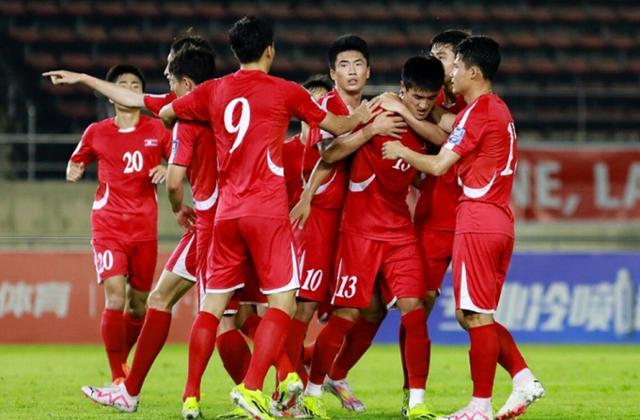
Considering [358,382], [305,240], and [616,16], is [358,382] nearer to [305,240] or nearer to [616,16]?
[305,240]

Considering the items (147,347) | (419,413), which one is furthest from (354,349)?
(147,347)

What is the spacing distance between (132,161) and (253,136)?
9.68ft

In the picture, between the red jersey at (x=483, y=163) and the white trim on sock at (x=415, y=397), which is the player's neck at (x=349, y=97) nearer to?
the red jersey at (x=483, y=163)

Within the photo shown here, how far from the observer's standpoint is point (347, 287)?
7789 mm

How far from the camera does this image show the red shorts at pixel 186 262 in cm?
810

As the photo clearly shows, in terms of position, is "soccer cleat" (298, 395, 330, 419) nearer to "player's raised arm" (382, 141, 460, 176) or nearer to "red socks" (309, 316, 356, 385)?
"red socks" (309, 316, 356, 385)

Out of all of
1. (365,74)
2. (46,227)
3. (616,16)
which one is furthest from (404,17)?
(365,74)

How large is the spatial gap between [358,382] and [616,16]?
1260cm

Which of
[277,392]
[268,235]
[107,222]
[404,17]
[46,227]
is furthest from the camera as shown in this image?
[404,17]

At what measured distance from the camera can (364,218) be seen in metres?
7.82

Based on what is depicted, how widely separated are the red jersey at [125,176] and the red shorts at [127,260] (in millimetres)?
60

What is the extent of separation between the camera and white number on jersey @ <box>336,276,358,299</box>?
7.77 metres

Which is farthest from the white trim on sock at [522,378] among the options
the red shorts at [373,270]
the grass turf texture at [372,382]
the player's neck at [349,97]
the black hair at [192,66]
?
the black hair at [192,66]

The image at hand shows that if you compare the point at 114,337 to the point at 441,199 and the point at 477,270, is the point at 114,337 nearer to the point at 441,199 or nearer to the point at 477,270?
the point at 441,199
